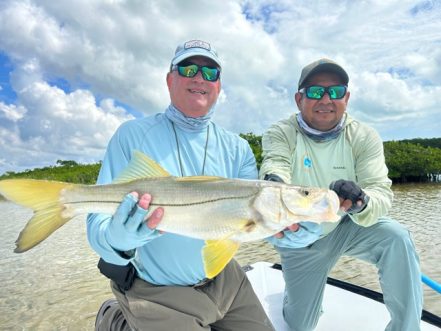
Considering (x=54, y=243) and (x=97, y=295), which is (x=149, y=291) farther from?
(x=54, y=243)

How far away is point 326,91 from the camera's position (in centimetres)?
401

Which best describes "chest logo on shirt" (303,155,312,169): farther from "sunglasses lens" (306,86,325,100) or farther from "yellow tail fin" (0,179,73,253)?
"yellow tail fin" (0,179,73,253)

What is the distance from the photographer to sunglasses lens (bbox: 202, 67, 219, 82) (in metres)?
3.18

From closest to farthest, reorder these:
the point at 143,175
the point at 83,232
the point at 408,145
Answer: the point at 143,175 → the point at 83,232 → the point at 408,145

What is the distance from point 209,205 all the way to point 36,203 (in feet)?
3.57

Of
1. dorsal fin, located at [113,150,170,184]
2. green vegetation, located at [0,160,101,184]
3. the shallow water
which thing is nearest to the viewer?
dorsal fin, located at [113,150,170,184]

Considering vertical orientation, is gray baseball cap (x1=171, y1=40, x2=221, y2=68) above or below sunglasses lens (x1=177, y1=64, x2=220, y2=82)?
above

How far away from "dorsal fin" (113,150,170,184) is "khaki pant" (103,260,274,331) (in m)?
0.93

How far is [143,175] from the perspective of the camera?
251cm

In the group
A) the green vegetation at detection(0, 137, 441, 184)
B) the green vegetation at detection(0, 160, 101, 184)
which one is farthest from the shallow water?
the green vegetation at detection(0, 160, 101, 184)

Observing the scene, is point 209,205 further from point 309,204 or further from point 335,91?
point 335,91

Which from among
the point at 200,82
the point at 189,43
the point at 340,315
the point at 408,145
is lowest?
the point at 340,315

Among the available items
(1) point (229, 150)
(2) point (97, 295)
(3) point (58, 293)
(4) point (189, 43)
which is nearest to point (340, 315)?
(1) point (229, 150)

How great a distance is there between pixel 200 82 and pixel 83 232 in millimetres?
13968
